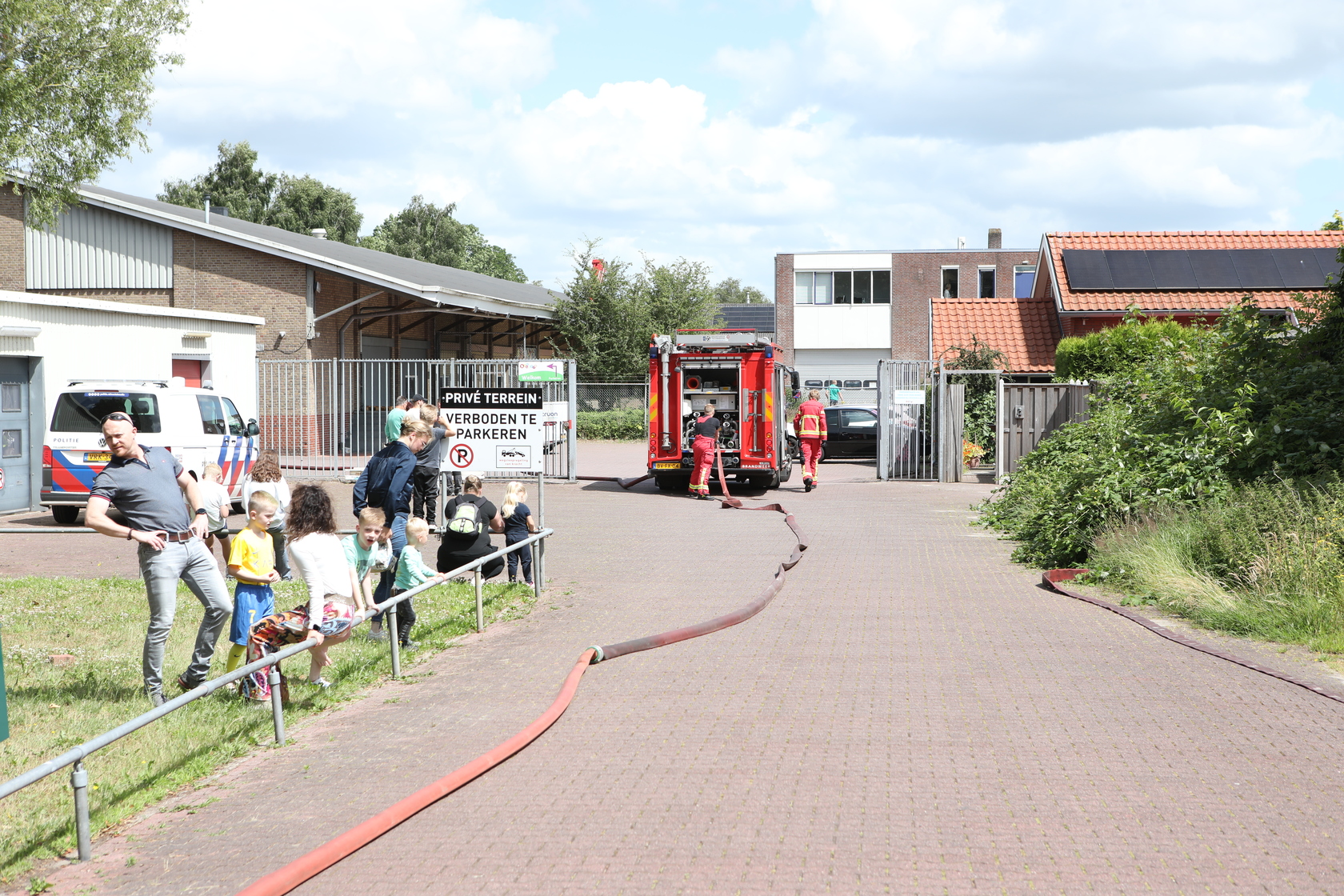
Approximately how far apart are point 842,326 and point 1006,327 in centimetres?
1696

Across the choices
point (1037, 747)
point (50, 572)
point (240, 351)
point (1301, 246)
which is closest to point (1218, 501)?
point (1037, 747)

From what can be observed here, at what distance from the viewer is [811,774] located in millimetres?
5676

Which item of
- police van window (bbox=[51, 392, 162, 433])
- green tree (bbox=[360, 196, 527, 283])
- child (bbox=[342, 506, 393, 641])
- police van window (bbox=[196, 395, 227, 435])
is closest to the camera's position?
child (bbox=[342, 506, 393, 641])

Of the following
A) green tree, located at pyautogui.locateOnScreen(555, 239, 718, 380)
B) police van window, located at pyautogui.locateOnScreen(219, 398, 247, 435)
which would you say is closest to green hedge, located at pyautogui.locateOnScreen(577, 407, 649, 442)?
green tree, located at pyautogui.locateOnScreen(555, 239, 718, 380)

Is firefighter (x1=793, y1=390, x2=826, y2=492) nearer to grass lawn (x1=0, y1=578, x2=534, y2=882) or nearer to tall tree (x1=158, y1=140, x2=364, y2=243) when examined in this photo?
grass lawn (x1=0, y1=578, x2=534, y2=882)

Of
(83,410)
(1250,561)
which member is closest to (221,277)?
(83,410)

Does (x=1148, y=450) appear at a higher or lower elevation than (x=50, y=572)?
higher

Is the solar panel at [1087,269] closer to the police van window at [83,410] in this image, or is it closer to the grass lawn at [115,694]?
the police van window at [83,410]

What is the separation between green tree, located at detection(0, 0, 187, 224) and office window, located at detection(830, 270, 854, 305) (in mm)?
32870

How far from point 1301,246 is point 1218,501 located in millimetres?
24389

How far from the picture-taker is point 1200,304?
29875mm

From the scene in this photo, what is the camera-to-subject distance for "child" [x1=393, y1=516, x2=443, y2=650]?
8.55m

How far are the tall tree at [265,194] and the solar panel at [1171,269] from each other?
50.1 m

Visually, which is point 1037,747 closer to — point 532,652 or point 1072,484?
point 532,652
